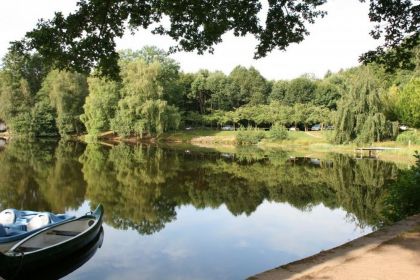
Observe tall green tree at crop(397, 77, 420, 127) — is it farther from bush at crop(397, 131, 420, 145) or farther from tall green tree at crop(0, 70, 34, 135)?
tall green tree at crop(0, 70, 34, 135)

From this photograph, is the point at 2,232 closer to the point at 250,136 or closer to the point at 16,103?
the point at 250,136

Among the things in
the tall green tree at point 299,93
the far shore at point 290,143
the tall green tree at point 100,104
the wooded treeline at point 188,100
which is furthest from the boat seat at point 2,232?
the tall green tree at point 299,93

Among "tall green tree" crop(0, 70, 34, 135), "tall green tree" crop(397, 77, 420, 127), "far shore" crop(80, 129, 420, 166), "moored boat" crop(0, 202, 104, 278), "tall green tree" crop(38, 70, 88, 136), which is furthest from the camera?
"tall green tree" crop(0, 70, 34, 135)

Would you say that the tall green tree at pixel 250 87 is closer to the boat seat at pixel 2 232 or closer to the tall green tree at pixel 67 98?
the tall green tree at pixel 67 98

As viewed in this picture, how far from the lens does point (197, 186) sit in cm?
1902

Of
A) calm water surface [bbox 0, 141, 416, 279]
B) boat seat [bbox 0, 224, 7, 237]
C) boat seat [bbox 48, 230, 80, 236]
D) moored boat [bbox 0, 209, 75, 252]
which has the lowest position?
calm water surface [bbox 0, 141, 416, 279]

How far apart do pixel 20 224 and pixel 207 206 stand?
272 inches

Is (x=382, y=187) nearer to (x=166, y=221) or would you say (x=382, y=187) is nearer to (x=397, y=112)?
(x=166, y=221)

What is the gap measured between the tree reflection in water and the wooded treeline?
33.5ft

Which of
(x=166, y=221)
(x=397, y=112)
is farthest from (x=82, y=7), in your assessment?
(x=397, y=112)

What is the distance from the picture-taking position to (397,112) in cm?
3897

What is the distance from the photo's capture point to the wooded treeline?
121 feet

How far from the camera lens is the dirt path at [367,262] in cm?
495

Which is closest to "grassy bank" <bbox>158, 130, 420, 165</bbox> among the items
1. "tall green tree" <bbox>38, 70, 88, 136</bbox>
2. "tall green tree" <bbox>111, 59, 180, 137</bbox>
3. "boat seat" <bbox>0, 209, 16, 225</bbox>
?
"tall green tree" <bbox>111, 59, 180, 137</bbox>
